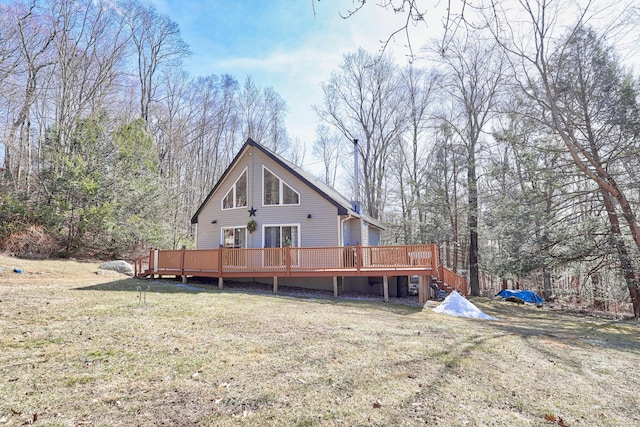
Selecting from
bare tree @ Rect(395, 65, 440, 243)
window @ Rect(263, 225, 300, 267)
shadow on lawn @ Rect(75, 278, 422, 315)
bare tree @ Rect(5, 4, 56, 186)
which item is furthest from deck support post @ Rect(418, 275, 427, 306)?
bare tree @ Rect(5, 4, 56, 186)

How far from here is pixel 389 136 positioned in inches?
997

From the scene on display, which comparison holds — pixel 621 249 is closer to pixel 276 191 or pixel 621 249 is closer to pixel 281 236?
pixel 281 236

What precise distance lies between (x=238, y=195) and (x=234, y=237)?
1.87 metres

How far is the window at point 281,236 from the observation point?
13.4 metres

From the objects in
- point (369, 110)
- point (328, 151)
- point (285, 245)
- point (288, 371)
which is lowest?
point (288, 371)

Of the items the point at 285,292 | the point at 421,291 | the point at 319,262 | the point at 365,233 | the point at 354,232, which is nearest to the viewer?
the point at 421,291

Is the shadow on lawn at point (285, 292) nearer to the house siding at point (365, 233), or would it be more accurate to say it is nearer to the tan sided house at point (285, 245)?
the tan sided house at point (285, 245)

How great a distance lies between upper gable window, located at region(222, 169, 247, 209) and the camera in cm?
1423

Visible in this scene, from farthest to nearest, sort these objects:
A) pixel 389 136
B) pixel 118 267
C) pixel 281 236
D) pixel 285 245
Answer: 1. pixel 389 136
2. pixel 118 267
3. pixel 281 236
4. pixel 285 245

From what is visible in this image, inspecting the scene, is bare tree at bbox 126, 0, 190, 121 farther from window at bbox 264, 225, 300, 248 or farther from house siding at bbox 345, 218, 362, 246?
house siding at bbox 345, 218, 362, 246

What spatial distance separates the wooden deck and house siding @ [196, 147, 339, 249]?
169 cm

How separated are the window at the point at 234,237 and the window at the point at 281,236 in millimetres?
1068

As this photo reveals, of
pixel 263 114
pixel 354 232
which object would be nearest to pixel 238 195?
pixel 354 232

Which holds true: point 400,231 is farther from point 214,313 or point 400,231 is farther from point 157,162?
point 214,313
